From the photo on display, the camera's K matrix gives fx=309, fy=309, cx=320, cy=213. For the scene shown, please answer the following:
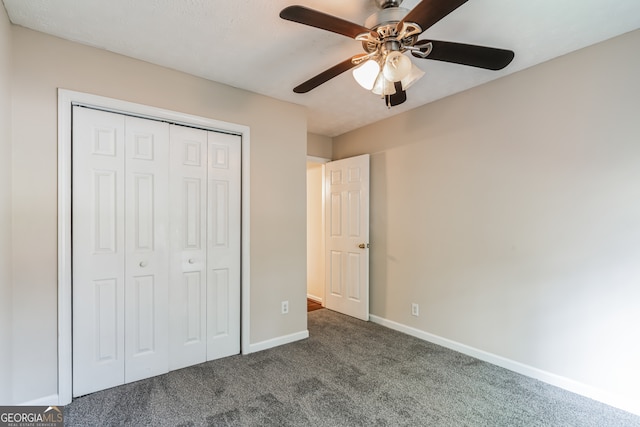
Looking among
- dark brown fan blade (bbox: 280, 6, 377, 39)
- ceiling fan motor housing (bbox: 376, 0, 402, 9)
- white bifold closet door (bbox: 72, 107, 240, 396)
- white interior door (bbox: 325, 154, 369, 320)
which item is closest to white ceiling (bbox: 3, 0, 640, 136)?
ceiling fan motor housing (bbox: 376, 0, 402, 9)

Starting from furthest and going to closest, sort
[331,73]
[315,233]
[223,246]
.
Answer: [315,233] → [223,246] → [331,73]

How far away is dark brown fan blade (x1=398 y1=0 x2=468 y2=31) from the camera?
1.25 meters

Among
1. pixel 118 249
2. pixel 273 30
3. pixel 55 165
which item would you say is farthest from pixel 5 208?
pixel 273 30

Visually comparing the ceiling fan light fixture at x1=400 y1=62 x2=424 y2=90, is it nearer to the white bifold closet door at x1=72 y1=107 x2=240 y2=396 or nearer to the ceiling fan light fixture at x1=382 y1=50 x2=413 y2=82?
the ceiling fan light fixture at x1=382 y1=50 x2=413 y2=82

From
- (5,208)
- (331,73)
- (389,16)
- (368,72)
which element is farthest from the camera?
(331,73)

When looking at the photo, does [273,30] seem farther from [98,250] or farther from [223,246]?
[98,250]

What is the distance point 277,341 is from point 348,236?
156 centimetres

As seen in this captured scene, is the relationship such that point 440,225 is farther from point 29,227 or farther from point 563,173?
point 29,227

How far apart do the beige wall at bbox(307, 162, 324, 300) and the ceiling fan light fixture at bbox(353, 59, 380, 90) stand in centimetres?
310

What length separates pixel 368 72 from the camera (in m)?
1.66

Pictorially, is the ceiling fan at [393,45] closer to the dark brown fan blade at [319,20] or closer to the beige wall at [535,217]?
the dark brown fan blade at [319,20]

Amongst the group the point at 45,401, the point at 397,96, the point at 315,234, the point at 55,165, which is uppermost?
the point at 397,96

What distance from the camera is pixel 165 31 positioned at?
6.57ft

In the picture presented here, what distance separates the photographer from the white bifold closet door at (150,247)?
218cm
